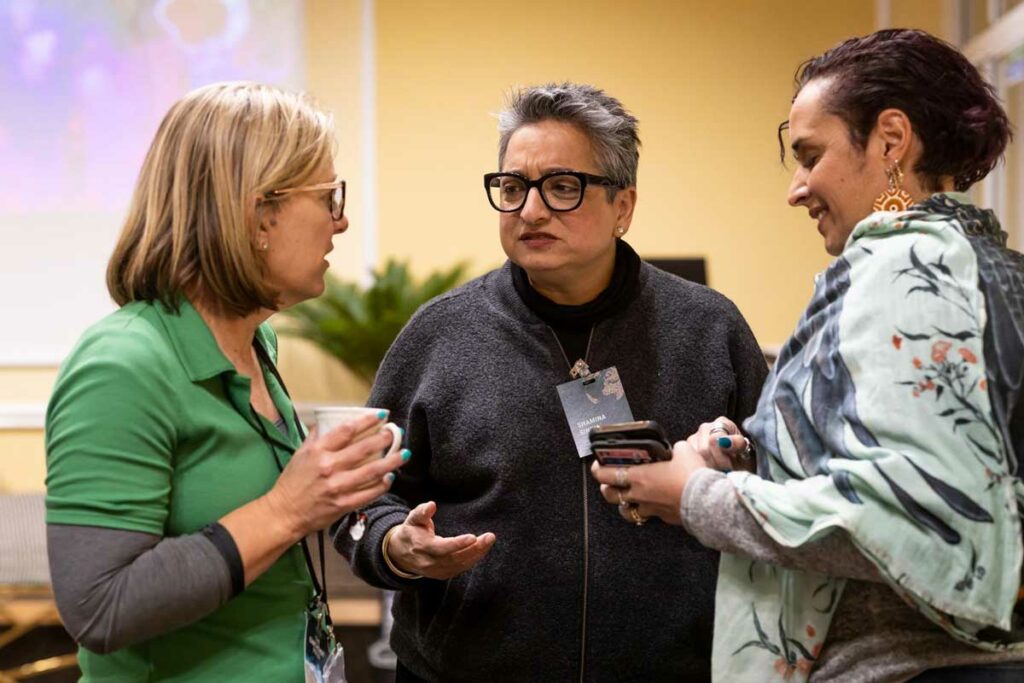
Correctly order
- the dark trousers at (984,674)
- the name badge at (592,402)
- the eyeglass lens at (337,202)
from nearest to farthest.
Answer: the dark trousers at (984,674) < the eyeglass lens at (337,202) < the name badge at (592,402)

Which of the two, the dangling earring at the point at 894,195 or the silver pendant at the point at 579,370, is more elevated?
the dangling earring at the point at 894,195

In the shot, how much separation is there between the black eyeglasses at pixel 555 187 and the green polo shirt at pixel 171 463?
0.72 metres

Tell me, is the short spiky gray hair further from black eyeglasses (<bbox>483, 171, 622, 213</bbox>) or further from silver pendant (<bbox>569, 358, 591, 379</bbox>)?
silver pendant (<bbox>569, 358, 591, 379</bbox>)

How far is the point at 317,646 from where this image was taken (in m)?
1.58

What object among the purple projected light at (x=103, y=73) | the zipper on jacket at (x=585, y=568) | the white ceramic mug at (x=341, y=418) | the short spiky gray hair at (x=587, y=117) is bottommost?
the zipper on jacket at (x=585, y=568)

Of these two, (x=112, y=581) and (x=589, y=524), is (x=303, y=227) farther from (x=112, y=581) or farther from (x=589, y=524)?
(x=589, y=524)

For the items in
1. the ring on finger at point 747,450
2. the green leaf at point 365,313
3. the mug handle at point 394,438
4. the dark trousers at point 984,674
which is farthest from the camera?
the green leaf at point 365,313

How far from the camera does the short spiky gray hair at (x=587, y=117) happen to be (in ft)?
6.78

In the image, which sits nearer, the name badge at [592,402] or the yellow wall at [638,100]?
the name badge at [592,402]

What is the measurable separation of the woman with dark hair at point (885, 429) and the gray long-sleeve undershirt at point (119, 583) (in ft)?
2.09

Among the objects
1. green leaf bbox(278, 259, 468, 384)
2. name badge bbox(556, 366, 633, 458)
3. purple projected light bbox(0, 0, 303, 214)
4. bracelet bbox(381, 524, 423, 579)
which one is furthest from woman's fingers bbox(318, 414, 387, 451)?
purple projected light bbox(0, 0, 303, 214)

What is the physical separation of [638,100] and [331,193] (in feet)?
16.2

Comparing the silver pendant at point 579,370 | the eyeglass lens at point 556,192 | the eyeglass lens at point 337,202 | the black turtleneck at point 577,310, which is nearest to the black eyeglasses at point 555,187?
the eyeglass lens at point 556,192

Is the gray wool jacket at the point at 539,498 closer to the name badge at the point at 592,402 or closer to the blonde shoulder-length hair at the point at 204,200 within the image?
the name badge at the point at 592,402
